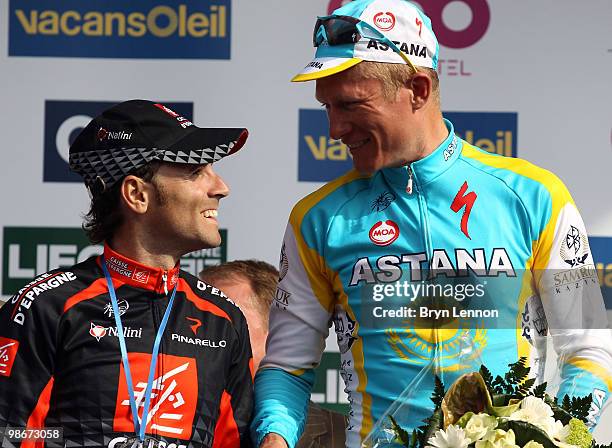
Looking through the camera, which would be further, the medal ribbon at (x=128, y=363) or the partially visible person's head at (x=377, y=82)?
the partially visible person's head at (x=377, y=82)

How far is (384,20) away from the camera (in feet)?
6.79

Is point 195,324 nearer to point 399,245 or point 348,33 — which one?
point 399,245

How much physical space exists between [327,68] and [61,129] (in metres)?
1.69

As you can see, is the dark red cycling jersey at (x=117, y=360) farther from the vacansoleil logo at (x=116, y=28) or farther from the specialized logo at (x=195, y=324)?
the vacansoleil logo at (x=116, y=28)

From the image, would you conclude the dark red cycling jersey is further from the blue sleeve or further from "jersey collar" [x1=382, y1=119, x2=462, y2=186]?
"jersey collar" [x1=382, y1=119, x2=462, y2=186]

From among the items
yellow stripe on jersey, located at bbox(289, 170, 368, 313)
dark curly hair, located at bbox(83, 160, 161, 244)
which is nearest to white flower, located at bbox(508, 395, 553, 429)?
yellow stripe on jersey, located at bbox(289, 170, 368, 313)

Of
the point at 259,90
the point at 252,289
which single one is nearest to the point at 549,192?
the point at 252,289

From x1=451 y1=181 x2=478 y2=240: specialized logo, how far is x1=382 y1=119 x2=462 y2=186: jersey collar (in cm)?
6

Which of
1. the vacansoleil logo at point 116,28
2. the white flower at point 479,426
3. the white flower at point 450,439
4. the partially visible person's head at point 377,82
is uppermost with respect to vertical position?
the vacansoleil logo at point 116,28

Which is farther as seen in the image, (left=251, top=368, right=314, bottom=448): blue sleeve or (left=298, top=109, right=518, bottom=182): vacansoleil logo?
(left=298, top=109, right=518, bottom=182): vacansoleil logo

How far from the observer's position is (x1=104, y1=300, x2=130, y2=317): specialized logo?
6.56 feet

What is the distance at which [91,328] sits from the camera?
77.4 inches

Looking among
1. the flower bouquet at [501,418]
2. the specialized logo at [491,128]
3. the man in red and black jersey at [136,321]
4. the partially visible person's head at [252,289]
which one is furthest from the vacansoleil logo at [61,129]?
the flower bouquet at [501,418]

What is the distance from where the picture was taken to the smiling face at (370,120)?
2023 mm
